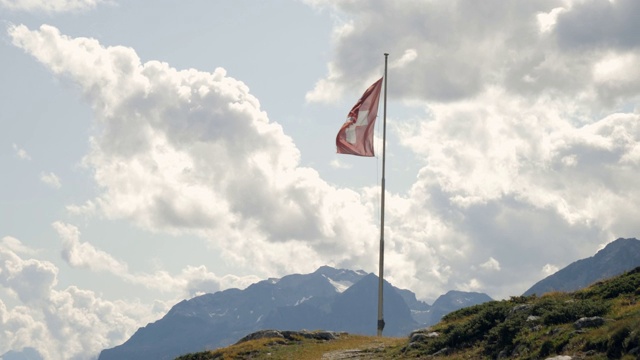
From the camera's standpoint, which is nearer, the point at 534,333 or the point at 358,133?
the point at 534,333

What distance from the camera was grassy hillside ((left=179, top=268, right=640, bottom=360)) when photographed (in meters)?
32.1

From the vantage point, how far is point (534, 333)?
122 feet

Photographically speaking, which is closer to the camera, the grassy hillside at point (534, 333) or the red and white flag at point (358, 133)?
the grassy hillside at point (534, 333)

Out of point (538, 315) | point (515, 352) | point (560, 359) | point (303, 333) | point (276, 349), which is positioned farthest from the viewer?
point (303, 333)

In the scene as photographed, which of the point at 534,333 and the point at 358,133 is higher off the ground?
the point at 358,133

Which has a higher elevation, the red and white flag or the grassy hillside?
the red and white flag

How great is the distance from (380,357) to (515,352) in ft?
37.2

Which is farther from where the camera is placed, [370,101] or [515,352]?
[370,101]

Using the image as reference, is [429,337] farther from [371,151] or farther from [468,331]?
[371,151]

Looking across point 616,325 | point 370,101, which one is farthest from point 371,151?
point 616,325

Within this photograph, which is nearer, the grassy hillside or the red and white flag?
the grassy hillside

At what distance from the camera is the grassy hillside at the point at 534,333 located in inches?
1262

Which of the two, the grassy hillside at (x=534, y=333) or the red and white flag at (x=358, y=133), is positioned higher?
the red and white flag at (x=358, y=133)

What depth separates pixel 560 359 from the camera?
31.6 metres
